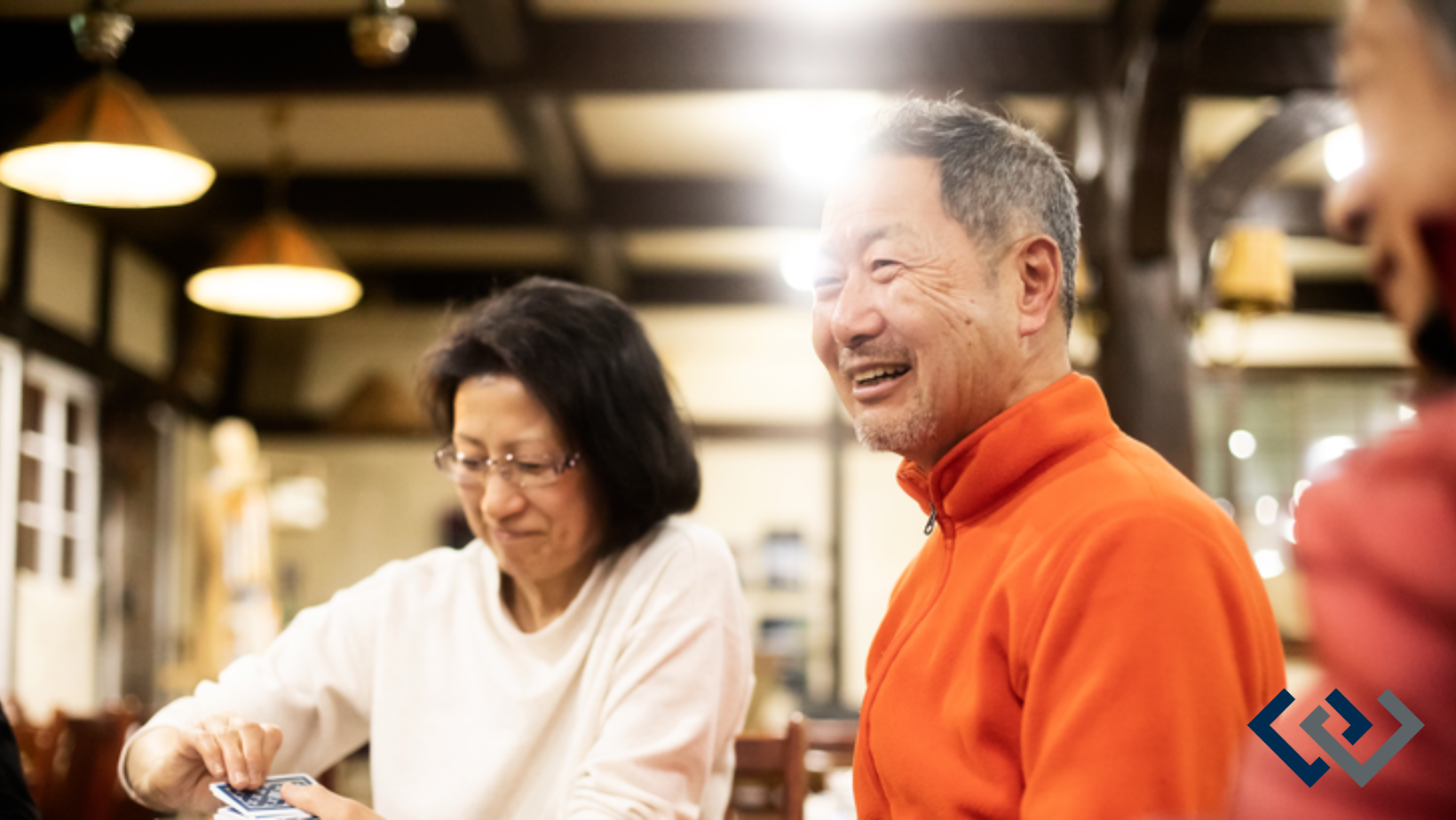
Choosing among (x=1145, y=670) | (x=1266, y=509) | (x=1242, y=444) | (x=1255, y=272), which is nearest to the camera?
(x=1145, y=670)

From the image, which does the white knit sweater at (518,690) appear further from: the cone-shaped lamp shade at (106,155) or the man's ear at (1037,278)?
the cone-shaped lamp shade at (106,155)

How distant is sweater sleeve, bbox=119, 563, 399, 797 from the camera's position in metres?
1.78

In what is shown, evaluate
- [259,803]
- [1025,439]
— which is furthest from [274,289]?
[1025,439]

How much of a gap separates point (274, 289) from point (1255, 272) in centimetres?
404

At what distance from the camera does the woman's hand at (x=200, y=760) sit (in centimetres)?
153

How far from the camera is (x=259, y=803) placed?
145 centimetres

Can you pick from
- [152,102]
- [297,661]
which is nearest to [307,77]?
[152,102]

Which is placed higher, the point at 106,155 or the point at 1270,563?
the point at 106,155

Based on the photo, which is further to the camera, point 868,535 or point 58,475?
point 868,535

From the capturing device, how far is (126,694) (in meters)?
8.00

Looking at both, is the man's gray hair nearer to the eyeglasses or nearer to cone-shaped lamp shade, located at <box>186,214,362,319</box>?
the eyeglasses

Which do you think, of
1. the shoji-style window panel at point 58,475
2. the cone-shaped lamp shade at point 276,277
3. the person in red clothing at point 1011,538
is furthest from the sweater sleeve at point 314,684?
the shoji-style window panel at point 58,475

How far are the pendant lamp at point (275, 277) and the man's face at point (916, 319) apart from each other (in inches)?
146

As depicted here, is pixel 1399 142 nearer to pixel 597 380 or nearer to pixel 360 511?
pixel 597 380
